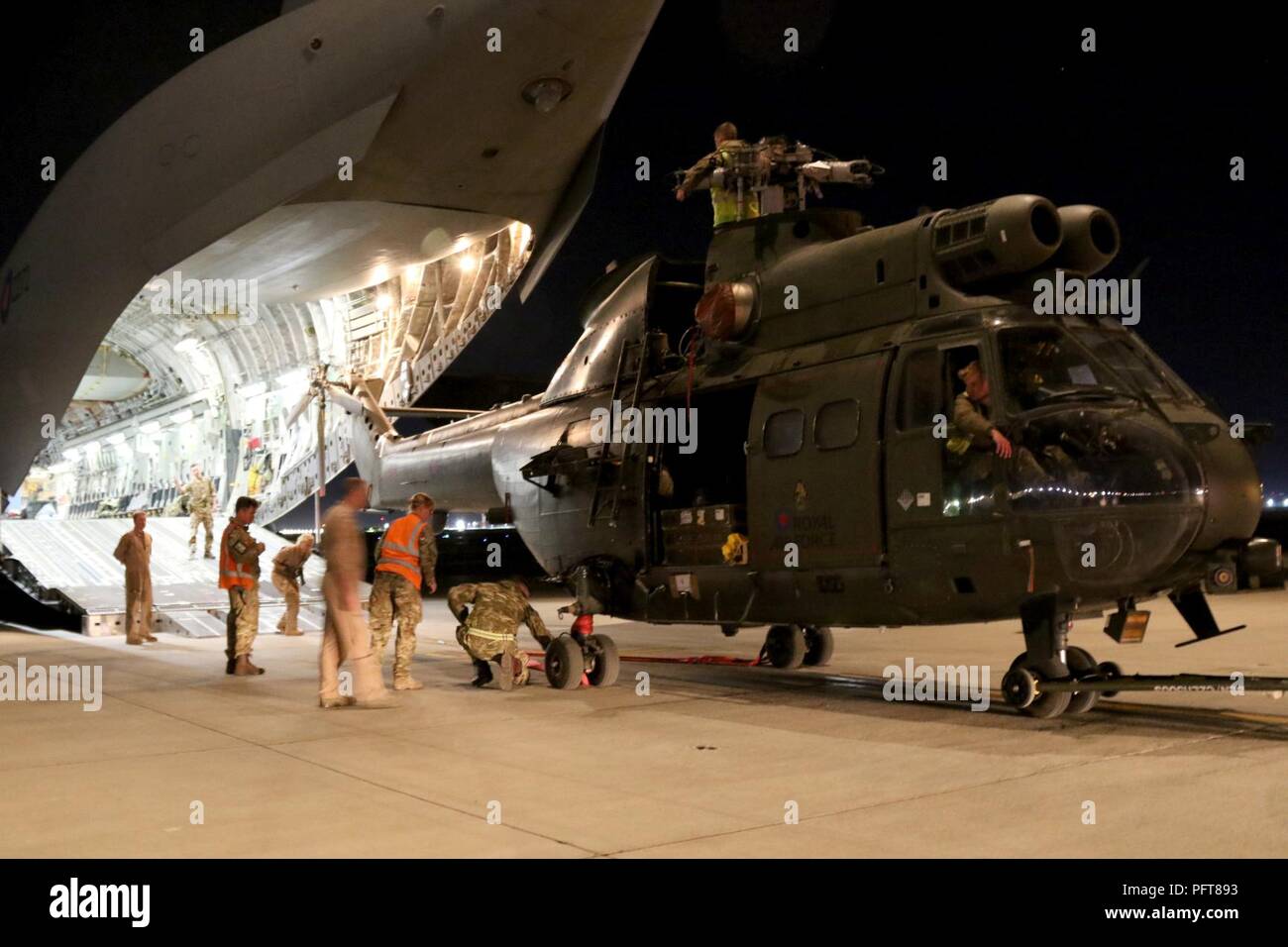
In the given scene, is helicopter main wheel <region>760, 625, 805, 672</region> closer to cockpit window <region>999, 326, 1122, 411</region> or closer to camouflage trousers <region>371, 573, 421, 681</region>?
camouflage trousers <region>371, 573, 421, 681</region>

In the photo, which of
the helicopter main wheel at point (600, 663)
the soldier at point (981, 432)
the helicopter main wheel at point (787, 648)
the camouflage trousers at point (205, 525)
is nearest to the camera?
the soldier at point (981, 432)

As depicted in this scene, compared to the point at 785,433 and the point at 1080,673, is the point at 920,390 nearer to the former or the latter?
the point at 785,433

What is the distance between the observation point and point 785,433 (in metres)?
8.25

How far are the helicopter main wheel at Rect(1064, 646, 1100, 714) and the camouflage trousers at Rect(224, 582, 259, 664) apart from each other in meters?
7.61

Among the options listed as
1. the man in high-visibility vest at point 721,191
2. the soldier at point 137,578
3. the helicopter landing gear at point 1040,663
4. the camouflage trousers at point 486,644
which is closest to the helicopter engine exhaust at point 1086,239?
the helicopter landing gear at point 1040,663

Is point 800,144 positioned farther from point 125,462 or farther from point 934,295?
point 125,462

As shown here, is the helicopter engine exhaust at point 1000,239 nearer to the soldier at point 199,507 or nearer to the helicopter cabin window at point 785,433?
the helicopter cabin window at point 785,433

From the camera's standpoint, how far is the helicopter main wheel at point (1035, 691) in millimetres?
7074

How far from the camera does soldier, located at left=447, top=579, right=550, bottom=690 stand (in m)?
9.78

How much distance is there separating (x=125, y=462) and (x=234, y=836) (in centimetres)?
5093

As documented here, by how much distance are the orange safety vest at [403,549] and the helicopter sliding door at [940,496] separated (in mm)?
4191

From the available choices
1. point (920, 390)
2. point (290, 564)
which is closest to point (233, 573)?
point (290, 564)

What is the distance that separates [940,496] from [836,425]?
969 mm

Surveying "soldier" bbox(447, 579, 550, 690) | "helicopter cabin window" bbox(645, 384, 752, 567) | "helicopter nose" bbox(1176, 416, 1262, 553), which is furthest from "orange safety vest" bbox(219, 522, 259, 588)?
"helicopter nose" bbox(1176, 416, 1262, 553)
